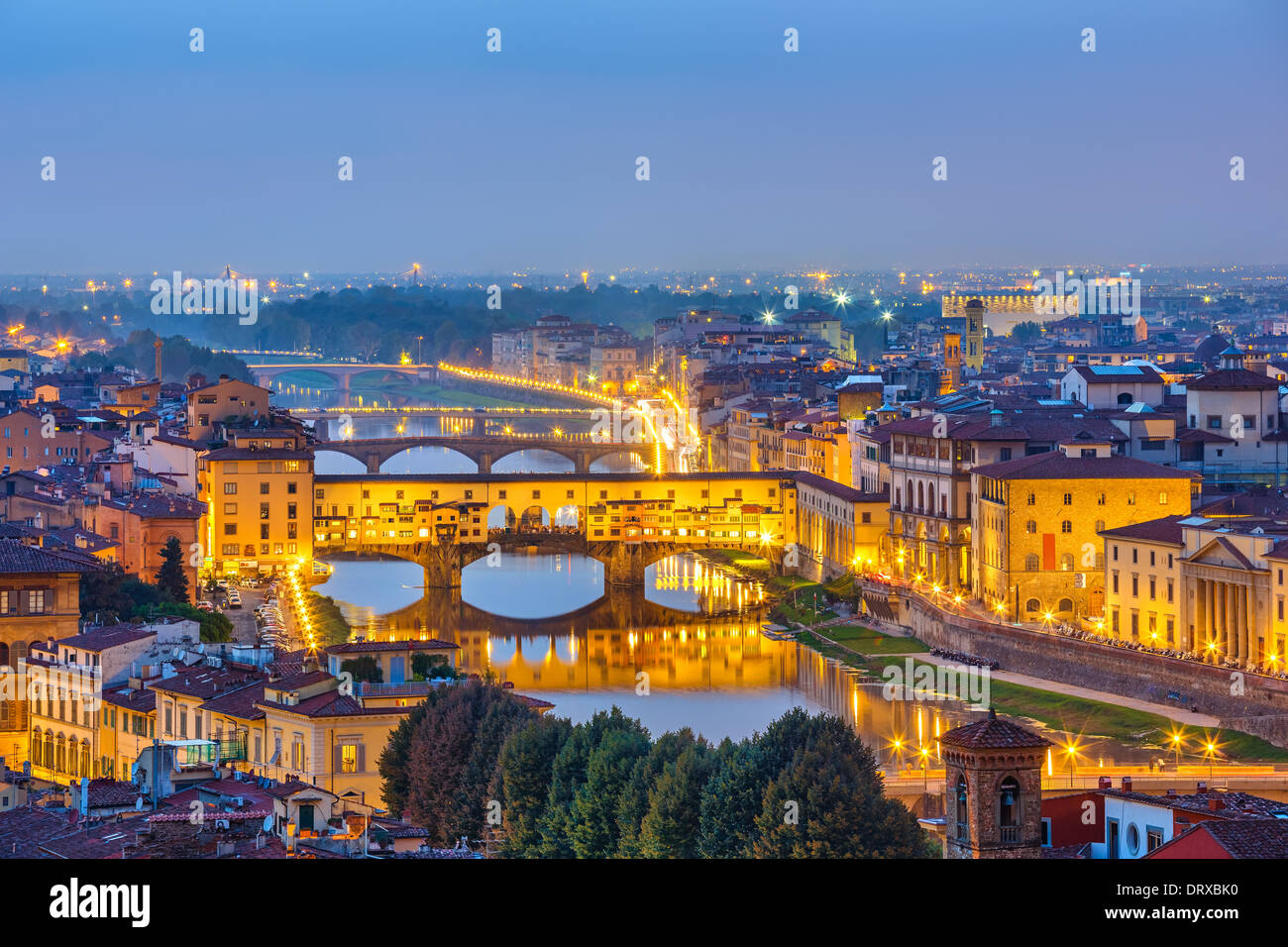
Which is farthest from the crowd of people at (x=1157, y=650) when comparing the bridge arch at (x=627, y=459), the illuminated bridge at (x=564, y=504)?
the bridge arch at (x=627, y=459)

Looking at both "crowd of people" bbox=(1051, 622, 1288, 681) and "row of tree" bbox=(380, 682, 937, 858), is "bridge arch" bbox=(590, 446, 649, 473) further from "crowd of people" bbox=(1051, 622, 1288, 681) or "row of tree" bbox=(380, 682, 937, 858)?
"row of tree" bbox=(380, 682, 937, 858)

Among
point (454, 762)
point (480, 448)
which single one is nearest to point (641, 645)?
point (454, 762)

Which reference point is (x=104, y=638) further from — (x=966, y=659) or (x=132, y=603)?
(x=966, y=659)

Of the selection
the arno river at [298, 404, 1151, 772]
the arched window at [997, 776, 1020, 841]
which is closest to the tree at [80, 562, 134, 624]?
the arno river at [298, 404, 1151, 772]

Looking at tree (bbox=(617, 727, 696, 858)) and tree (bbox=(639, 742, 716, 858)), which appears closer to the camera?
tree (bbox=(639, 742, 716, 858))
